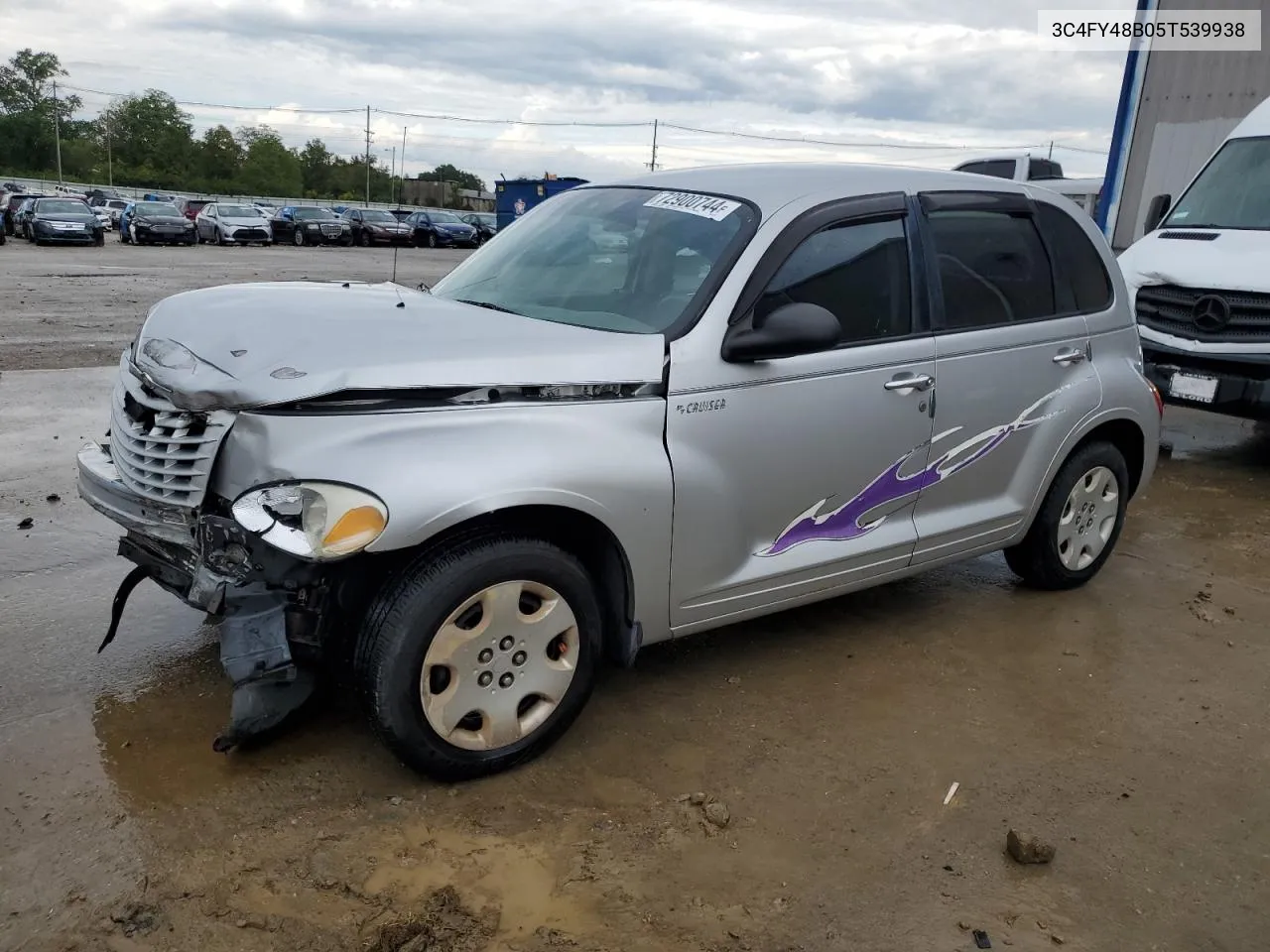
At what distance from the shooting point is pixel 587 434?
3.16m

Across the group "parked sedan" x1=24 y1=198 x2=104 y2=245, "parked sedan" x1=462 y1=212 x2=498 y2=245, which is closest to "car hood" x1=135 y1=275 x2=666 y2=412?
"parked sedan" x1=24 y1=198 x2=104 y2=245

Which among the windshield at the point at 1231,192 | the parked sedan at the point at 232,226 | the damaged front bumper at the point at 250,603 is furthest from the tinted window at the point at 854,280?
the parked sedan at the point at 232,226

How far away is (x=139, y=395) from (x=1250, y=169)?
27.8 ft

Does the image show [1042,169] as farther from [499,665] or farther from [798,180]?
[499,665]

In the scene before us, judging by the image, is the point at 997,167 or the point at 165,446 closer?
the point at 165,446

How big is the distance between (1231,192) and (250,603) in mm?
8362

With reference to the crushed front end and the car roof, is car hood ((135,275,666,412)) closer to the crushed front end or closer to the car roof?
the crushed front end

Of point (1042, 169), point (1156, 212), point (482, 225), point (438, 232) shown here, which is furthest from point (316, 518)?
point (482, 225)

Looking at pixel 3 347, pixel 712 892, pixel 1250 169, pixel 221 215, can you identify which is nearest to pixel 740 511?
pixel 712 892

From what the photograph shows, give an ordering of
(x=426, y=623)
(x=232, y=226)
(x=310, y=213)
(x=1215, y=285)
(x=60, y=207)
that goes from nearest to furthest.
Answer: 1. (x=426, y=623)
2. (x=1215, y=285)
3. (x=60, y=207)
4. (x=232, y=226)
5. (x=310, y=213)

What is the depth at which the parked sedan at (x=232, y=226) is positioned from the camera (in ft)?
113

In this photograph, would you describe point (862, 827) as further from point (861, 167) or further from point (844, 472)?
point (861, 167)

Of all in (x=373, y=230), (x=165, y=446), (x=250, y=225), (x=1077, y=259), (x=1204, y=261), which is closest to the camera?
(x=165, y=446)

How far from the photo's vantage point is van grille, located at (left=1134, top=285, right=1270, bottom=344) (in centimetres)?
732
